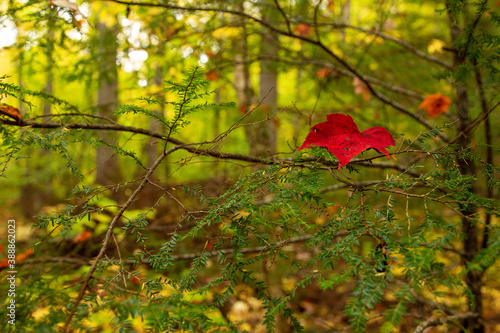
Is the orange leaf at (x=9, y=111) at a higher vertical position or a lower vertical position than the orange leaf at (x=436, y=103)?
lower

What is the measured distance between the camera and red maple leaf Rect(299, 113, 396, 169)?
0.87m

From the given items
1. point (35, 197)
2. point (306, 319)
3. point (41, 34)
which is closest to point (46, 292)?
point (41, 34)

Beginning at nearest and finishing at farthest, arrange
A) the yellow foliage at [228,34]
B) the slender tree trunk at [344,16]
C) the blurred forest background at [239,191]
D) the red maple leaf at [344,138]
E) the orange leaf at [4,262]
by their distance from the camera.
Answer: the blurred forest background at [239,191], the red maple leaf at [344,138], the orange leaf at [4,262], the yellow foliage at [228,34], the slender tree trunk at [344,16]

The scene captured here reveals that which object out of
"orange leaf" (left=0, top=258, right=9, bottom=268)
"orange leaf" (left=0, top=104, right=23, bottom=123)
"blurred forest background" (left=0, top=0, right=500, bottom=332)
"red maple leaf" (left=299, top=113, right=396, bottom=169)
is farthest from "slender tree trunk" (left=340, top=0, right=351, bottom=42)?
"orange leaf" (left=0, top=258, right=9, bottom=268)

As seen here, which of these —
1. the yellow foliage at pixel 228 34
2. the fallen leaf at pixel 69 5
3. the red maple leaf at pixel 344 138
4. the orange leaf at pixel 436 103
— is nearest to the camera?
the red maple leaf at pixel 344 138

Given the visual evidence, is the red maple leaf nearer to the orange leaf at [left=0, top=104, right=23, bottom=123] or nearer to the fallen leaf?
the orange leaf at [left=0, top=104, right=23, bottom=123]

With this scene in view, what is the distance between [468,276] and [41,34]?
2569mm

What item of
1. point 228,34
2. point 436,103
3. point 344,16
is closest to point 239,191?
point 436,103

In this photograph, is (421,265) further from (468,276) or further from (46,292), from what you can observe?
(468,276)

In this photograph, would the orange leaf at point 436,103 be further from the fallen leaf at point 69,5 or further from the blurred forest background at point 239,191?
the fallen leaf at point 69,5

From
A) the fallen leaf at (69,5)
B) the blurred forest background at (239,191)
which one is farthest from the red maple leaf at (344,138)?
the fallen leaf at (69,5)

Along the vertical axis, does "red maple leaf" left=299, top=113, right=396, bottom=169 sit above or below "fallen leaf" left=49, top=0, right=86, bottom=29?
below

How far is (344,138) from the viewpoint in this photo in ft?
3.05

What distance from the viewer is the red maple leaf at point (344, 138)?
0.87m
